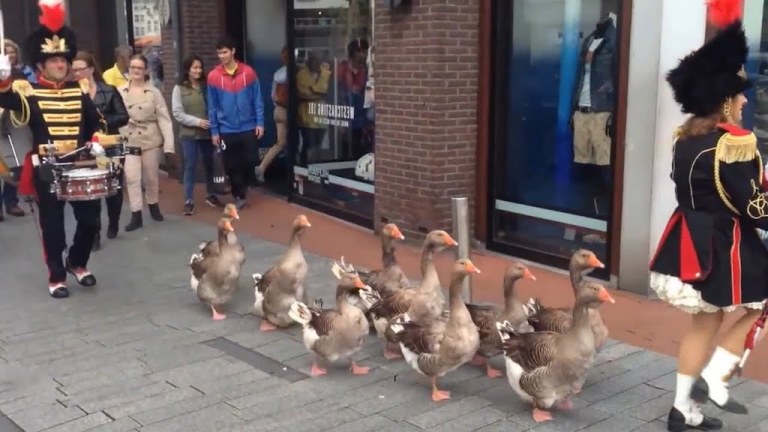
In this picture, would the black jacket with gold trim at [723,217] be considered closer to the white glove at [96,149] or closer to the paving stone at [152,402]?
the paving stone at [152,402]

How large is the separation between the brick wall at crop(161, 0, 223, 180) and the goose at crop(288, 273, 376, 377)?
748 centimetres

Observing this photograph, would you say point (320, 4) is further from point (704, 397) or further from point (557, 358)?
point (704, 397)

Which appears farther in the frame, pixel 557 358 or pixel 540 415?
pixel 540 415

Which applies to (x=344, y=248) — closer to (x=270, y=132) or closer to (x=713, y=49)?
(x=270, y=132)

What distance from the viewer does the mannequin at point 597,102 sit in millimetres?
7590

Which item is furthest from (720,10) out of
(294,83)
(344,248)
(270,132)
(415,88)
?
(270,132)

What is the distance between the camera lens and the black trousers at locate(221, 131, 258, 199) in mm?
10586

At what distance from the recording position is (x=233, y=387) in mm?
5375

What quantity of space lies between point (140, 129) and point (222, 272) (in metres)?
3.99

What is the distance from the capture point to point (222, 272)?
6.62 meters

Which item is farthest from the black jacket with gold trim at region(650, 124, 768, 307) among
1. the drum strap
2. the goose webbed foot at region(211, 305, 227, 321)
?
the drum strap

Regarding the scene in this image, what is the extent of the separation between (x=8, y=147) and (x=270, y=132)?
547cm

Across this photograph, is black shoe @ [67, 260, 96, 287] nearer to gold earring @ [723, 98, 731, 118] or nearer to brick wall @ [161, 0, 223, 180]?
brick wall @ [161, 0, 223, 180]

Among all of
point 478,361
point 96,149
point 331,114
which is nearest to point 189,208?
point 331,114
